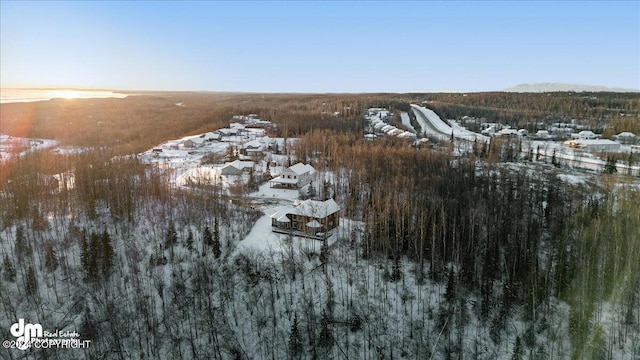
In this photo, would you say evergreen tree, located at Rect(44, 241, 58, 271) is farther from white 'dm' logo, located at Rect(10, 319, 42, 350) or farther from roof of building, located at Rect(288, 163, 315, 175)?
roof of building, located at Rect(288, 163, 315, 175)

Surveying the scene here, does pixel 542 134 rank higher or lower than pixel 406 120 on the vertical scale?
lower

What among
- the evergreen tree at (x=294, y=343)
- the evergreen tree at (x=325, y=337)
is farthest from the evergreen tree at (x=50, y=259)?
the evergreen tree at (x=325, y=337)

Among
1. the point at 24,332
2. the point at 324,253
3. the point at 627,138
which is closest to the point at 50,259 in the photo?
the point at 24,332

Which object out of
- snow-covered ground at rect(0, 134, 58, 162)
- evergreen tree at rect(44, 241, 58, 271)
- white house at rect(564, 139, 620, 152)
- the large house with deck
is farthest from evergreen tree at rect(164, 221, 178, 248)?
white house at rect(564, 139, 620, 152)

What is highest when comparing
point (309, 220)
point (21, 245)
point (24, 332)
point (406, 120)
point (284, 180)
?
point (406, 120)

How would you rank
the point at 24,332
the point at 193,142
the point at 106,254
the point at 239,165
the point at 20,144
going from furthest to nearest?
the point at 20,144, the point at 193,142, the point at 239,165, the point at 106,254, the point at 24,332

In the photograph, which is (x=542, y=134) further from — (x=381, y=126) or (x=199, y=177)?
(x=199, y=177)
